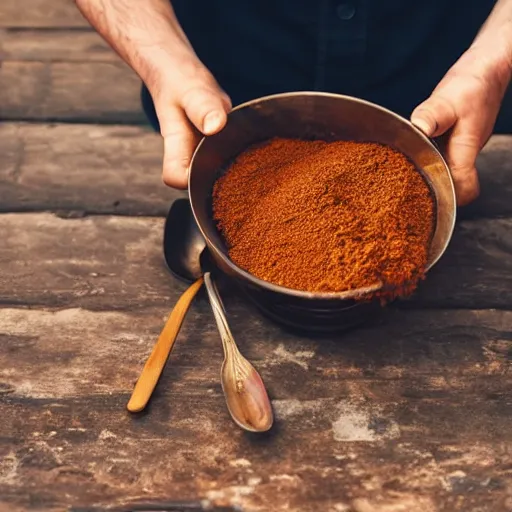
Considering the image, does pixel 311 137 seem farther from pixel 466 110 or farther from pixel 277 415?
pixel 277 415

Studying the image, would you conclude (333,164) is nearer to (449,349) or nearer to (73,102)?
(449,349)

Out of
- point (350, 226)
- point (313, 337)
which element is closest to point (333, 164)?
point (350, 226)

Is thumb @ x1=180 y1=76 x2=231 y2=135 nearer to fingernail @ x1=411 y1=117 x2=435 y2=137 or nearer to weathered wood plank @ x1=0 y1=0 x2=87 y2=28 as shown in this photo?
fingernail @ x1=411 y1=117 x2=435 y2=137

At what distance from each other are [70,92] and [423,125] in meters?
0.73

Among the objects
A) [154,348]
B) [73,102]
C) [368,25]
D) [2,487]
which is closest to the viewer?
[2,487]

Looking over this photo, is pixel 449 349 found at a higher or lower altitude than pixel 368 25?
lower

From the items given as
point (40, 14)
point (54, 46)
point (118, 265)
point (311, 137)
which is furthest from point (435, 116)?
point (40, 14)

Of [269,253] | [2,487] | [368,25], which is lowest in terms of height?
[2,487]

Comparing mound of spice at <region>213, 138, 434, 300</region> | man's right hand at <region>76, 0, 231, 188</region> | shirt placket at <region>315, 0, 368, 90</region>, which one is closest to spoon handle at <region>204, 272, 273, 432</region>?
mound of spice at <region>213, 138, 434, 300</region>

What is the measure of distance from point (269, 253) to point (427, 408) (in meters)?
0.27

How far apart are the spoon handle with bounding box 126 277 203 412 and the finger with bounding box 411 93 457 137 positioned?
0.35 meters

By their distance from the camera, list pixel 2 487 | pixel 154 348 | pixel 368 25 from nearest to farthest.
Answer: pixel 2 487 < pixel 154 348 < pixel 368 25

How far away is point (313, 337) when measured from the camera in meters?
0.86

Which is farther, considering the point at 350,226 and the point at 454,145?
the point at 454,145
